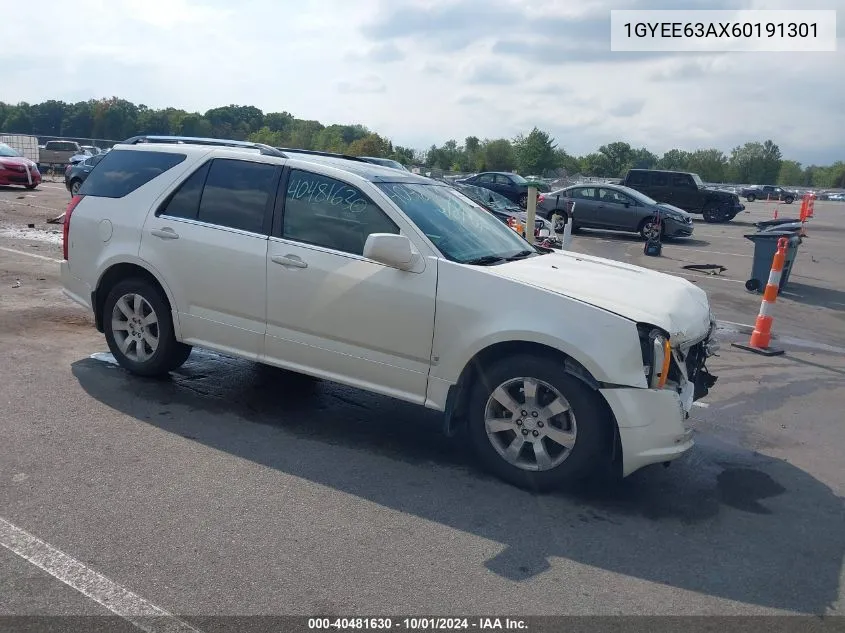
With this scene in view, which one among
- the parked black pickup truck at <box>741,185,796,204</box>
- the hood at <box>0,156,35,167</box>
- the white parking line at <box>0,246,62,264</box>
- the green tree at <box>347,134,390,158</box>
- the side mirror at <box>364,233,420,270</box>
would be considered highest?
the green tree at <box>347,134,390,158</box>

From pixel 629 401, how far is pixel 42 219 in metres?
16.6

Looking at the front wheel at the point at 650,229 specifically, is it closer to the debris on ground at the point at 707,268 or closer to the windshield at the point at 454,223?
the debris on ground at the point at 707,268

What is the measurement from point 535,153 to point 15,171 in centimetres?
5187

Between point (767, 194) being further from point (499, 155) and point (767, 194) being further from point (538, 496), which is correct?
point (538, 496)

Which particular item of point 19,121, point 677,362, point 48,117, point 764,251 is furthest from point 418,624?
point 19,121

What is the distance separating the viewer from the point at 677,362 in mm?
4645

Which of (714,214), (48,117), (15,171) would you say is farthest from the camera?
(48,117)

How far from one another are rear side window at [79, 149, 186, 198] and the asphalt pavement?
4.81ft

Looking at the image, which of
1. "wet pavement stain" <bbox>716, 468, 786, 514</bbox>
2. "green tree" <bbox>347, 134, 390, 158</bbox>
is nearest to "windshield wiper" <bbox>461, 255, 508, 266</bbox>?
"wet pavement stain" <bbox>716, 468, 786, 514</bbox>

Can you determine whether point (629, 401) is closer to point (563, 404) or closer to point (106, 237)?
point (563, 404)

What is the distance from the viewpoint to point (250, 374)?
666 centimetres

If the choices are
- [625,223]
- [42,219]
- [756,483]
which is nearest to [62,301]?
[756,483]

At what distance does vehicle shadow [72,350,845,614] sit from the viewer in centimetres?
383

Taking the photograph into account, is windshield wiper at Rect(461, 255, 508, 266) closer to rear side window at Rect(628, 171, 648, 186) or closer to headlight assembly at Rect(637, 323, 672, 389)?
headlight assembly at Rect(637, 323, 672, 389)
